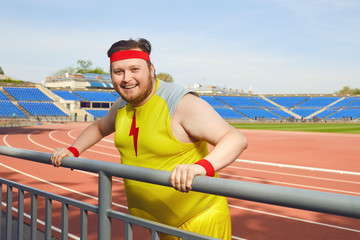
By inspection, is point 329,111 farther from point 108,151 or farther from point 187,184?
point 187,184

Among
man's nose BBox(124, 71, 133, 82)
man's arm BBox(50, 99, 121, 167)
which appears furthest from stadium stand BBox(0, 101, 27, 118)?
Answer: man's nose BBox(124, 71, 133, 82)

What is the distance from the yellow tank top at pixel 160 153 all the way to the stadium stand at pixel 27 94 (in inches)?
2209

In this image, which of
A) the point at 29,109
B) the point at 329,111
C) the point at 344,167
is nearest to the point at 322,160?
the point at 344,167

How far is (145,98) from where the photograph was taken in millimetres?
2553

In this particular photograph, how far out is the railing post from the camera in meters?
2.13

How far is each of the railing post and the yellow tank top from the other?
0.38m

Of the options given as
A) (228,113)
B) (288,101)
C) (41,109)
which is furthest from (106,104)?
(288,101)

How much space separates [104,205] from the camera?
213 cm

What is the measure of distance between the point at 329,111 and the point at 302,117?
5.30 m

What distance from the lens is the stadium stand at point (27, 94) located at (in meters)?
54.2

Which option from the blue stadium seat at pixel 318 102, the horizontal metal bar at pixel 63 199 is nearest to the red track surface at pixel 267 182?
the horizontal metal bar at pixel 63 199

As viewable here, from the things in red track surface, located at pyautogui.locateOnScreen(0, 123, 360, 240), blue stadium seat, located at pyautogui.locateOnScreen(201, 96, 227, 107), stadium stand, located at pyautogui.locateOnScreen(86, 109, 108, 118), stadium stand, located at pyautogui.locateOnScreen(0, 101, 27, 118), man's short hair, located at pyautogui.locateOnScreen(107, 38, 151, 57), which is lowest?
stadium stand, located at pyautogui.locateOnScreen(86, 109, 108, 118)

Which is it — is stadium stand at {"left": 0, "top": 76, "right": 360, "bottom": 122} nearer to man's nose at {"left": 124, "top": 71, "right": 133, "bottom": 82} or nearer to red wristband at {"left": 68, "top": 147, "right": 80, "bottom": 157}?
red wristband at {"left": 68, "top": 147, "right": 80, "bottom": 157}

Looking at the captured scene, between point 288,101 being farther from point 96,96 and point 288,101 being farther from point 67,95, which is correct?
point 67,95
